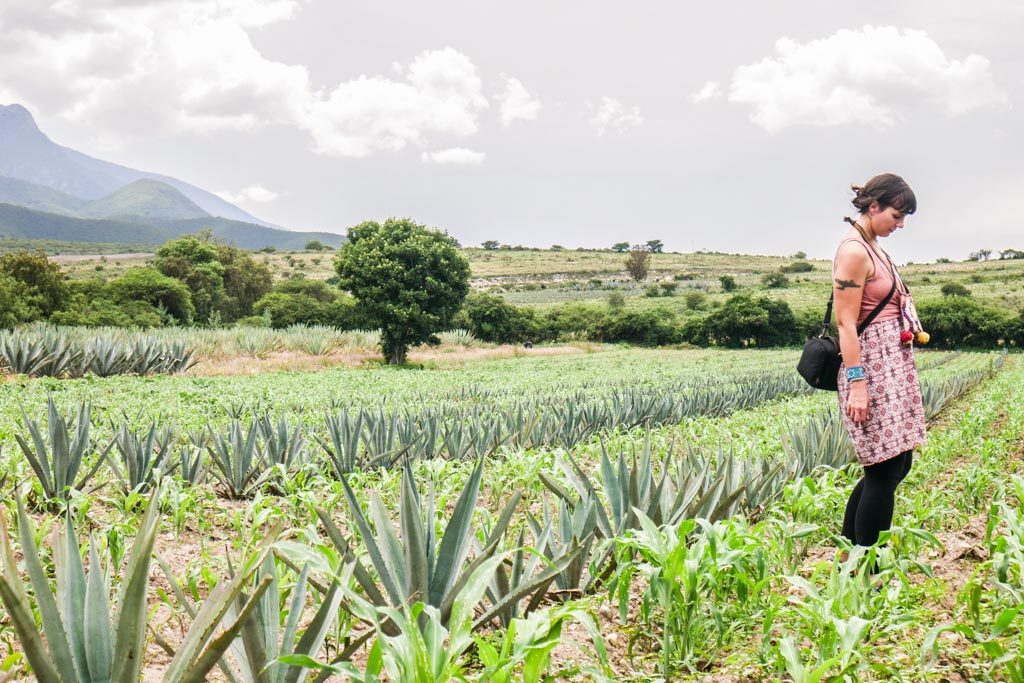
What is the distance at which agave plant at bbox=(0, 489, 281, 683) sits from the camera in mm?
1312

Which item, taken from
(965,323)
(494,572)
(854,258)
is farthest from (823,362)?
(965,323)

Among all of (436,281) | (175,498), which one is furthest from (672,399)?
(436,281)

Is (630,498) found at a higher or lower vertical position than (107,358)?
higher

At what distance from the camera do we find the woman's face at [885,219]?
295cm

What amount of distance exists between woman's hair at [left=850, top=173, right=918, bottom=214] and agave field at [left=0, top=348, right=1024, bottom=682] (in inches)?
48.4

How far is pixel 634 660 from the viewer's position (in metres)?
2.18

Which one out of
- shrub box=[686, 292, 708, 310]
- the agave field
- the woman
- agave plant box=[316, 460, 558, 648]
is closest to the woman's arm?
the woman

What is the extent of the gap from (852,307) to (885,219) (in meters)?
0.41

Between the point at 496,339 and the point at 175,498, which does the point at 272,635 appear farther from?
the point at 496,339

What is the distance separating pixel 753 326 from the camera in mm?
41969

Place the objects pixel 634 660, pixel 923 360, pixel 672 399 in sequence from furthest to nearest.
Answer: pixel 923 360 < pixel 672 399 < pixel 634 660

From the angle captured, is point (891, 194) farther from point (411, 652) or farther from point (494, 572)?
point (411, 652)

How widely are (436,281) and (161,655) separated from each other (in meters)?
21.2

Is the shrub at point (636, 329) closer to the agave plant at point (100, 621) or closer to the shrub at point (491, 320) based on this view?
the shrub at point (491, 320)
